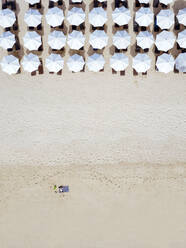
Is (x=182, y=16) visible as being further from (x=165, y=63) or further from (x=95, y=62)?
(x=95, y=62)

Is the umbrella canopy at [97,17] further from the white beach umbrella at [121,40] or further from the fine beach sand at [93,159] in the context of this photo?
the white beach umbrella at [121,40]

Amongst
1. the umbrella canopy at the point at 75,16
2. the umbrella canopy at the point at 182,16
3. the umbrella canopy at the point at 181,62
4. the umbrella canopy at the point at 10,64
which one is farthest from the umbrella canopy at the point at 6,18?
the umbrella canopy at the point at 181,62

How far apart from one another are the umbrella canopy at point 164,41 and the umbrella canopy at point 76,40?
2147 mm

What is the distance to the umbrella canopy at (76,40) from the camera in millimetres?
7945

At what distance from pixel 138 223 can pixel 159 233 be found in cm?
72

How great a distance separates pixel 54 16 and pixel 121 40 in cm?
202

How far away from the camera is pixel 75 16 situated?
789 cm

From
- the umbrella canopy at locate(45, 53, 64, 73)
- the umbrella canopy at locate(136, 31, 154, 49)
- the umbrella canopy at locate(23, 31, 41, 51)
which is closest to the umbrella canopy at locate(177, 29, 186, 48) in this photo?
the umbrella canopy at locate(136, 31, 154, 49)

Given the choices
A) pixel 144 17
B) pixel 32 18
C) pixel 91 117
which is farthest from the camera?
pixel 91 117

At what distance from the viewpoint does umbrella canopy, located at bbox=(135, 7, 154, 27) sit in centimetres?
781

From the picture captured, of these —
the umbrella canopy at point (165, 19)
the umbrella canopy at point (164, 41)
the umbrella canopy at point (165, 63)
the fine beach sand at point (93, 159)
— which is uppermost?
the umbrella canopy at point (165, 19)

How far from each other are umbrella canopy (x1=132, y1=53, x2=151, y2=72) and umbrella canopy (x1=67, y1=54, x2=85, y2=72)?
1499 mm

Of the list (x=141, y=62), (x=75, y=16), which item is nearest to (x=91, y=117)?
(x=141, y=62)

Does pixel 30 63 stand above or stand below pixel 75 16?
below
